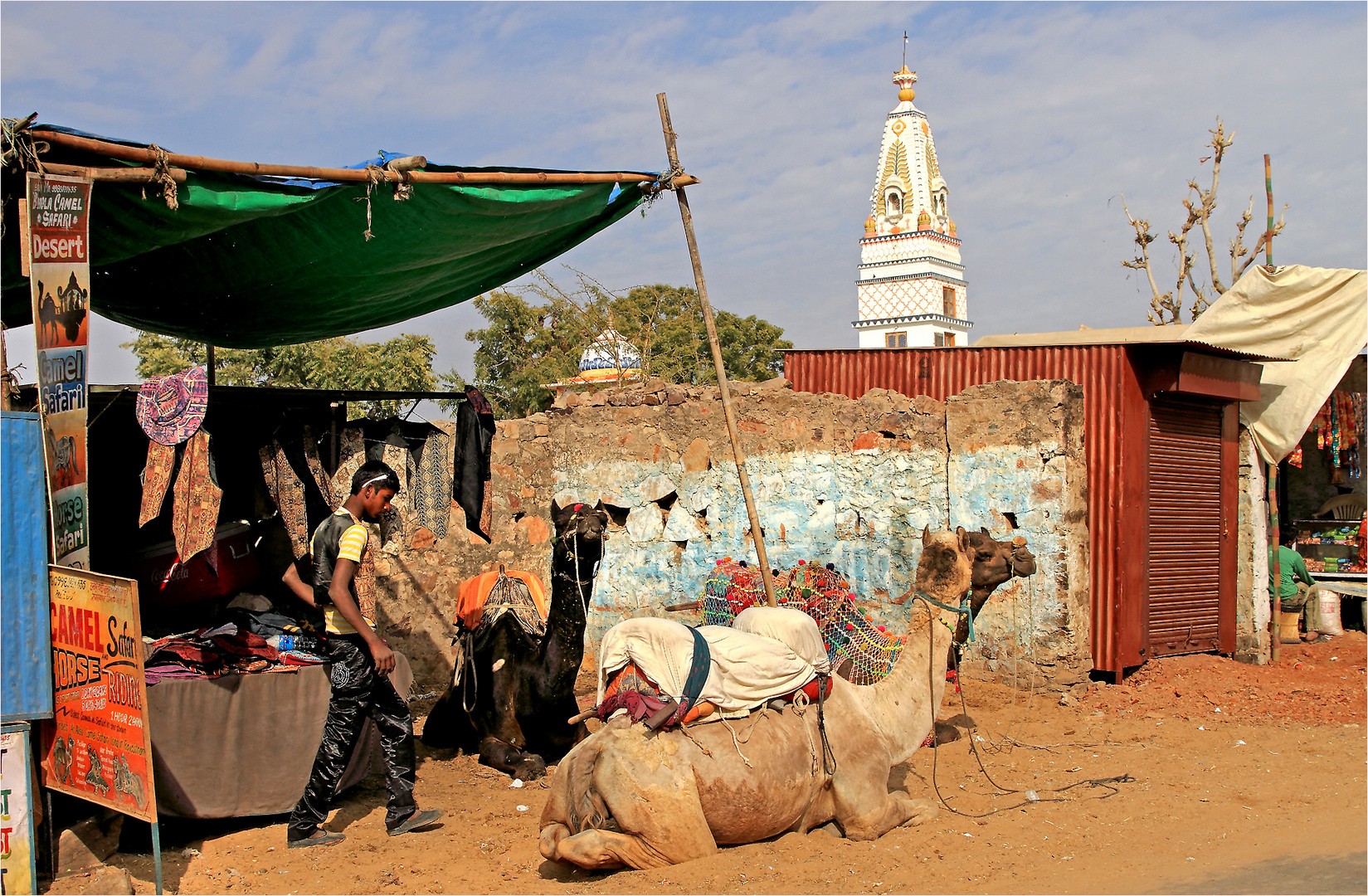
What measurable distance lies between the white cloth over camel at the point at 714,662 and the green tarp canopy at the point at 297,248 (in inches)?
98.6

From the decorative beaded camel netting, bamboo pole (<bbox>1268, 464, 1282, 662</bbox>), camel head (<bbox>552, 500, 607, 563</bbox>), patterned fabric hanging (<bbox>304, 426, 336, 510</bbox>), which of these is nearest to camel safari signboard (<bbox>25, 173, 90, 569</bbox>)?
patterned fabric hanging (<bbox>304, 426, 336, 510</bbox>)

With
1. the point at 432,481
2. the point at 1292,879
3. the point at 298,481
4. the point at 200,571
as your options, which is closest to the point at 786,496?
the point at 432,481

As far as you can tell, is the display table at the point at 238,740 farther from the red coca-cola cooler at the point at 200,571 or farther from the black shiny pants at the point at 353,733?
the red coca-cola cooler at the point at 200,571

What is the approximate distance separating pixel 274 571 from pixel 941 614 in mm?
4647

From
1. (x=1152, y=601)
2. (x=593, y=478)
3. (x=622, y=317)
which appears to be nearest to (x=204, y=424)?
(x=593, y=478)

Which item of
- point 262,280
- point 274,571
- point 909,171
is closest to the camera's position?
point 262,280

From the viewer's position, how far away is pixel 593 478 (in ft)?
34.7

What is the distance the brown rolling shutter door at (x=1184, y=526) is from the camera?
9695mm

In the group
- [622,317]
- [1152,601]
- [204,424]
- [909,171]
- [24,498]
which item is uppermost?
[909,171]

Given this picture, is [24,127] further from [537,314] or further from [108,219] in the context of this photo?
[537,314]

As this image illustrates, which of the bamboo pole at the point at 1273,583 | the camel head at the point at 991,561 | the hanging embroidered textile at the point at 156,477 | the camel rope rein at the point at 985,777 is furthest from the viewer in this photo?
the bamboo pole at the point at 1273,583

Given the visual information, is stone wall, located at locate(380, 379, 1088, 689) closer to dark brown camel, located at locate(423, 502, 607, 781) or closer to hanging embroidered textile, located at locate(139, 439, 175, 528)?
dark brown camel, located at locate(423, 502, 607, 781)

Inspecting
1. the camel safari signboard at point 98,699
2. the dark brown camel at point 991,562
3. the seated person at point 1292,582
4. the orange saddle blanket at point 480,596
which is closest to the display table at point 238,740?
the camel safari signboard at point 98,699

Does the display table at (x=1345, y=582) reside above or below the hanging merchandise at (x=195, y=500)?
below
